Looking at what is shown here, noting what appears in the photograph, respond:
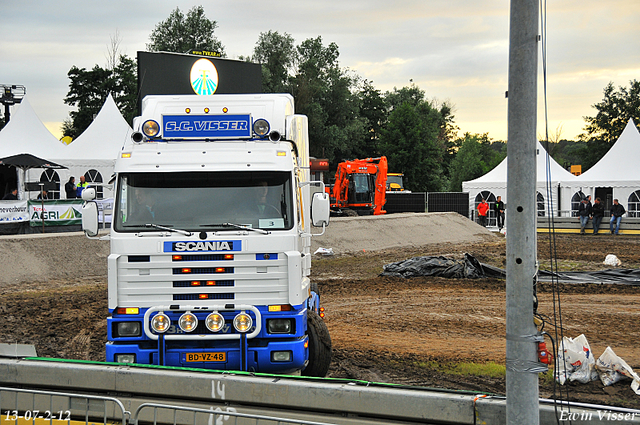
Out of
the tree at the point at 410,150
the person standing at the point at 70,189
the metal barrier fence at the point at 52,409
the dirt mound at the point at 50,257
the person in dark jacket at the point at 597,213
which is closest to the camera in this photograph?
the metal barrier fence at the point at 52,409

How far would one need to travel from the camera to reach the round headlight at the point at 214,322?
6.94m

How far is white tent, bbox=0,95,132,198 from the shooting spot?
3089 centimetres

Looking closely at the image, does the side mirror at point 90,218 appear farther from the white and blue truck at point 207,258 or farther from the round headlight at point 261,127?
the round headlight at point 261,127

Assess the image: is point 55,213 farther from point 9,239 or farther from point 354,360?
point 354,360

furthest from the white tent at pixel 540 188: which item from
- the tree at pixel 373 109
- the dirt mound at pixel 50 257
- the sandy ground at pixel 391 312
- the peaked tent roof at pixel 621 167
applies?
the tree at pixel 373 109

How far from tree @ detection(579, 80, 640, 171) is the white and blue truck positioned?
3342 inches

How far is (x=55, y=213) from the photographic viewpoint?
947 inches

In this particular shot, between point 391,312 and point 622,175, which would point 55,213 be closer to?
point 391,312

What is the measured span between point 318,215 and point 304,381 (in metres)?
2.48

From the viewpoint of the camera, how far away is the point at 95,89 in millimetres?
76312

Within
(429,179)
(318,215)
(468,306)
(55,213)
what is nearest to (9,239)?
(55,213)

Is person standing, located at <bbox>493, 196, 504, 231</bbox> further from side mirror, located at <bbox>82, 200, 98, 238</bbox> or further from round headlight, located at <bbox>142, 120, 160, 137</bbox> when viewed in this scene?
side mirror, located at <bbox>82, 200, 98, 238</bbox>

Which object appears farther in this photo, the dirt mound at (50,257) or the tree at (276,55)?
the tree at (276,55)

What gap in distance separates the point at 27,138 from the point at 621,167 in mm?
33300
